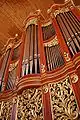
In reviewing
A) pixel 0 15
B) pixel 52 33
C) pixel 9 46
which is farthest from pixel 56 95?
pixel 0 15

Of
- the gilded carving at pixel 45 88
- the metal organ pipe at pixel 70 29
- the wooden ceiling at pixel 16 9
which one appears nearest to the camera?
the gilded carving at pixel 45 88

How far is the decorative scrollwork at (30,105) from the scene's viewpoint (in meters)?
2.93

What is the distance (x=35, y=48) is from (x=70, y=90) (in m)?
1.63

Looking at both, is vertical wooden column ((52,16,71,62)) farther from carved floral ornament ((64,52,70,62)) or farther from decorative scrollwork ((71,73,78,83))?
decorative scrollwork ((71,73,78,83))

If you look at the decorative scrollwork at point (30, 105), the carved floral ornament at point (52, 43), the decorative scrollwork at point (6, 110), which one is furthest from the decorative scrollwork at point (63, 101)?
the carved floral ornament at point (52, 43)

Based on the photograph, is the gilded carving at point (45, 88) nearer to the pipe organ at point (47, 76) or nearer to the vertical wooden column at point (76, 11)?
the pipe organ at point (47, 76)

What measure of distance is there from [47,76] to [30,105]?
0.53 meters

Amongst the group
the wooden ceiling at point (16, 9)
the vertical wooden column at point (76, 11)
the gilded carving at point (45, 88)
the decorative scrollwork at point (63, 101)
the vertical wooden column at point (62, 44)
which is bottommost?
the decorative scrollwork at point (63, 101)

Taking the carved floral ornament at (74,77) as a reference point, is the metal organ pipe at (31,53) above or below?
above

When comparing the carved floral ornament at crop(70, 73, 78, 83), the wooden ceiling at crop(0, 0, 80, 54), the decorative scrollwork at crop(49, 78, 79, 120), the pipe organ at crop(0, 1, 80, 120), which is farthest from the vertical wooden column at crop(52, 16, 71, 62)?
the wooden ceiling at crop(0, 0, 80, 54)

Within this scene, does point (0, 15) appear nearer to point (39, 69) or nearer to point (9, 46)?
point (9, 46)

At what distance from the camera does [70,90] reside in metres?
2.86

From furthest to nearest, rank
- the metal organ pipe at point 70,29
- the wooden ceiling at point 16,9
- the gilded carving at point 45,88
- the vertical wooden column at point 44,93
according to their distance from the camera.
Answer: the wooden ceiling at point 16,9
the metal organ pipe at point 70,29
the gilded carving at point 45,88
the vertical wooden column at point 44,93

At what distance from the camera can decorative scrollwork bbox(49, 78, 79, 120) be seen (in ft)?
8.61
